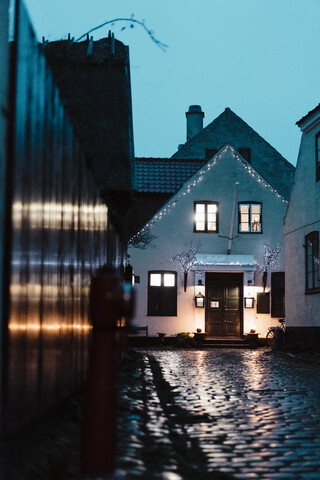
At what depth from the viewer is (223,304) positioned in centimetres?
2636

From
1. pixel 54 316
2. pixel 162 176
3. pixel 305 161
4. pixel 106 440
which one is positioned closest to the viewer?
pixel 106 440

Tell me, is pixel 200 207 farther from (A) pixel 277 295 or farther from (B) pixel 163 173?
(A) pixel 277 295

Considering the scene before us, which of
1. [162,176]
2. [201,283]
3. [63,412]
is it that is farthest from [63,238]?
[162,176]

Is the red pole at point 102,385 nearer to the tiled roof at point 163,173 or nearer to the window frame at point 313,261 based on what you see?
the window frame at point 313,261

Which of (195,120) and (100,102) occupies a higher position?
(195,120)

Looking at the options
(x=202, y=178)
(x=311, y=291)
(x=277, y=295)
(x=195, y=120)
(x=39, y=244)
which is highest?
(x=195, y=120)

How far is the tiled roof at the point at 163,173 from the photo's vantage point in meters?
28.5

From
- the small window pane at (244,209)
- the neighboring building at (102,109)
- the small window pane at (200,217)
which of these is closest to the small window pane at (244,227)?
the small window pane at (244,209)

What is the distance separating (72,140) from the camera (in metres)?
5.57

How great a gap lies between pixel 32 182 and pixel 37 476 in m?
1.73

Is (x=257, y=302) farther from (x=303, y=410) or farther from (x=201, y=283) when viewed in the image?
(x=303, y=410)

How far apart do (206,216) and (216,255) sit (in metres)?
1.70

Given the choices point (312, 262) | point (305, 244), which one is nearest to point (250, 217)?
point (305, 244)

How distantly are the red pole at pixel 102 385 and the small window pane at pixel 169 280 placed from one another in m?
23.5
